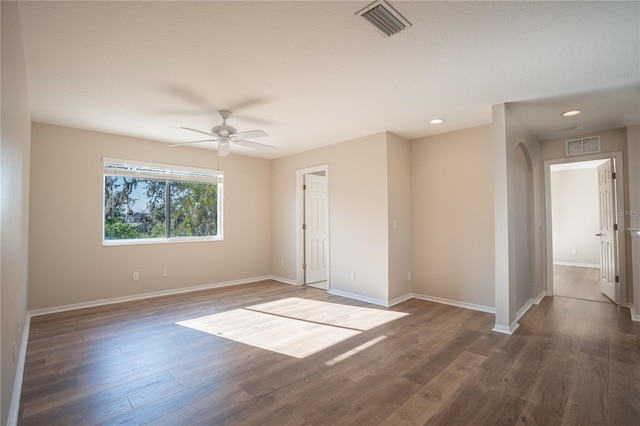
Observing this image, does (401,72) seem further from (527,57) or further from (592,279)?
(592,279)

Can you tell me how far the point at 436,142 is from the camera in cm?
476

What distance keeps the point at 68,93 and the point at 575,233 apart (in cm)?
1049

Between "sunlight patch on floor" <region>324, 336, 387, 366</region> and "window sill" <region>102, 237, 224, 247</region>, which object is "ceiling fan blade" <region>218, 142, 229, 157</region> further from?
"sunlight patch on floor" <region>324, 336, 387, 366</region>

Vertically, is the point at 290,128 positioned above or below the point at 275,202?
above

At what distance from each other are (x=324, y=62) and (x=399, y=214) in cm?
283

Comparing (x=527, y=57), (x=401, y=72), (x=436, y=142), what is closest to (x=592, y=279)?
(x=436, y=142)

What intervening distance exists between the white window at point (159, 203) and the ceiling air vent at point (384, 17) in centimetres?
437

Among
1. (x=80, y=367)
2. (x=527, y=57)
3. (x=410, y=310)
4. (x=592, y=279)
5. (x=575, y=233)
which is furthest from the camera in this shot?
(x=575, y=233)

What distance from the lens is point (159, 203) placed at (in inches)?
208

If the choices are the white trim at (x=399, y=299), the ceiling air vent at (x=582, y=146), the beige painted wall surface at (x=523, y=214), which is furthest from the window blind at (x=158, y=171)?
the ceiling air vent at (x=582, y=146)

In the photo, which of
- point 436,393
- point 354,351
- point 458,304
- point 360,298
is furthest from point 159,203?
point 458,304

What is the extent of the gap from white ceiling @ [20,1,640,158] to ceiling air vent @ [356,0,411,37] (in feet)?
0.15

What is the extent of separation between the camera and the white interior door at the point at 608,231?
14.8 feet

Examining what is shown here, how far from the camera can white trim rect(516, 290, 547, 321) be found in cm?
393
